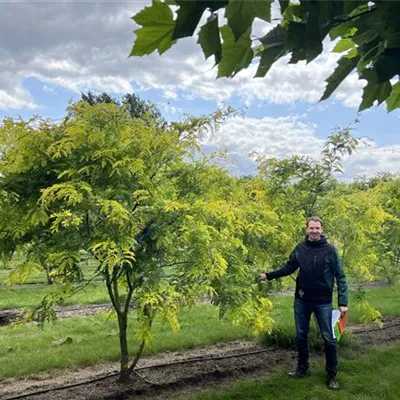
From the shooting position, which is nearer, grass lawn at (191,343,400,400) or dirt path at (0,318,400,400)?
grass lawn at (191,343,400,400)

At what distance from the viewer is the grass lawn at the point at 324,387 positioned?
4953mm

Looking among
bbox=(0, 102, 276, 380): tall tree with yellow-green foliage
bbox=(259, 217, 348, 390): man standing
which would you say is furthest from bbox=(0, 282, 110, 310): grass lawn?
bbox=(0, 102, 276, 380): tall tree with yellow-green foliage

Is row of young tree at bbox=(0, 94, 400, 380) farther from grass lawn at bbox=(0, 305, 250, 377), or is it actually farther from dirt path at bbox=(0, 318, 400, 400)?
grass lawn at bbox=(0, 305, 250, 377)

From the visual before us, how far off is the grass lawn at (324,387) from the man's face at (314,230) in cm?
173

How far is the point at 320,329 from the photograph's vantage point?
215 inches

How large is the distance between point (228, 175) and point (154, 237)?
5.14ft

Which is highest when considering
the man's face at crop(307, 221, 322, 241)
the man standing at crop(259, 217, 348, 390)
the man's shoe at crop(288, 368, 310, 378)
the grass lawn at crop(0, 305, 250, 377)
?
the man's face at crop(307, 221, 322, 241)

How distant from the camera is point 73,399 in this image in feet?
16.3

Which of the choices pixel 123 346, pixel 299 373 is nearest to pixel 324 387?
pixel 299 373

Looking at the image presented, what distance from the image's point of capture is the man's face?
532 centimetres

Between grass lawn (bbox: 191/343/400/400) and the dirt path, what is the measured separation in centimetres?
32

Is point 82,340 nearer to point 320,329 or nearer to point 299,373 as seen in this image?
point 299,373

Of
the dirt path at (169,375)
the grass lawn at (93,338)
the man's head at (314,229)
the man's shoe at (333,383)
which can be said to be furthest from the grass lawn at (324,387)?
the man's head at (314,229)

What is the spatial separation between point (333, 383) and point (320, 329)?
2.01 feet
